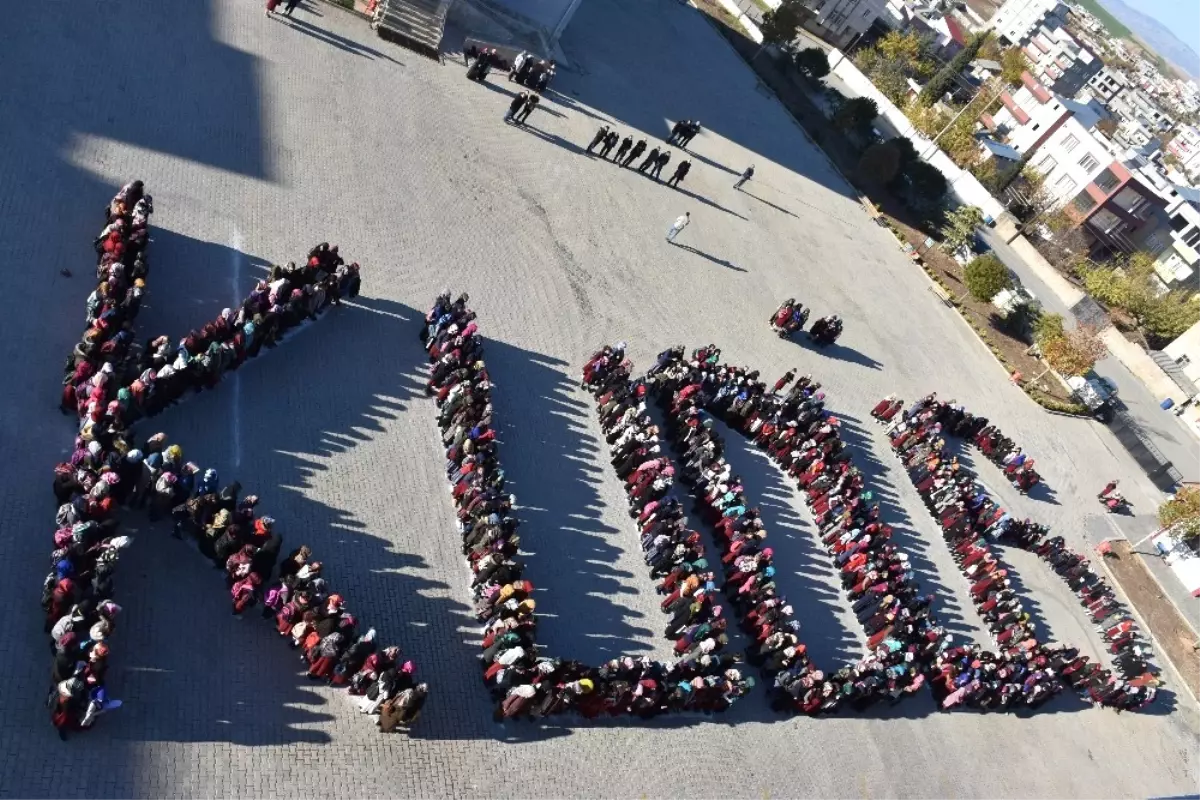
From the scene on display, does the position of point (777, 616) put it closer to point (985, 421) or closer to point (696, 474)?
point (696, 474)

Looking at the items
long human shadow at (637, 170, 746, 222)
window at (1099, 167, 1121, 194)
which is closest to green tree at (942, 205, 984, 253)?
long human shadow at (637, 170, 746, 222)

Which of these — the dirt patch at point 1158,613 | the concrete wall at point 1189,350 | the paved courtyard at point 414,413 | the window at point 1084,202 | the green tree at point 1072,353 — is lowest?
the paved courtyard at point 414,413

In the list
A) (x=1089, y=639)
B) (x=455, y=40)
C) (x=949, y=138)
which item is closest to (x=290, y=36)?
(x=455, y=40)

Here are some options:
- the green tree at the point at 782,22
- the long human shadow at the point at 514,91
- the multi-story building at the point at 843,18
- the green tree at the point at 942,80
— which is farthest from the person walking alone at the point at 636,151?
the multi-story building at the point at 843,18

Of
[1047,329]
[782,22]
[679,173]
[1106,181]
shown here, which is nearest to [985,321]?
[1047,329]

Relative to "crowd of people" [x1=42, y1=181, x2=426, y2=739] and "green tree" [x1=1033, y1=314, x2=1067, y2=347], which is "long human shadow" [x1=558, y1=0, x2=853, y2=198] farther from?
"crowd of people" [x1=42, y1=181, x2=426, y2=739]

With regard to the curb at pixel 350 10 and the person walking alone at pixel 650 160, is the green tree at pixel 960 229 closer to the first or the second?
the person walking alone at pixel 650 160
